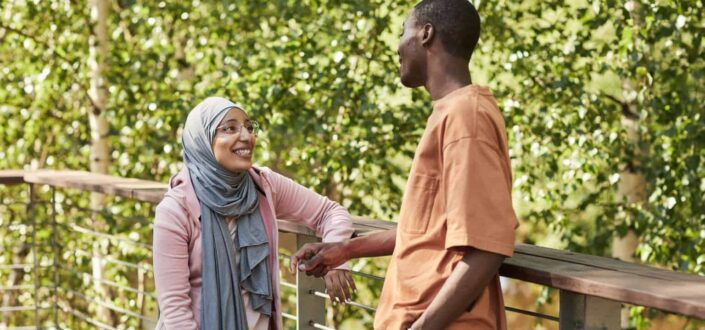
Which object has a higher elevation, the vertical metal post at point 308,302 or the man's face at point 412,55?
the man's face at point 412,55

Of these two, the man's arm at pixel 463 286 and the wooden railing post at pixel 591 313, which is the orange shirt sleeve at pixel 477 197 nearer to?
the man's arm at pixel 463 286

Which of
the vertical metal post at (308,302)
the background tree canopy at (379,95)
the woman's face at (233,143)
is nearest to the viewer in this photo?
the woman's face at (233,143)

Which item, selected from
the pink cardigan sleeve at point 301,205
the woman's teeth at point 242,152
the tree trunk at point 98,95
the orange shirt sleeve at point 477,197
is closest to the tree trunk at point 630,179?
the tree trunk at point 98,95

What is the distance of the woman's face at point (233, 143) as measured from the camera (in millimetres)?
2871

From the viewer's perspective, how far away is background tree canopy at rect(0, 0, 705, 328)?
663 cm

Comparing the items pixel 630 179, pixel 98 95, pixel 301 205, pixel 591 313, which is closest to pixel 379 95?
pixel 630 179

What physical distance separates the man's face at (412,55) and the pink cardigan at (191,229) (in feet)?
2.96

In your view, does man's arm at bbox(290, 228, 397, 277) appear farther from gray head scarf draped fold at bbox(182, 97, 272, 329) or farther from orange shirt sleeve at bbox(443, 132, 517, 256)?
orange shirt sleeve at bbox(443, 132, 517, 256)

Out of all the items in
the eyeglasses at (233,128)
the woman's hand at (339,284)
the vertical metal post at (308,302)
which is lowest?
the vertical metal post at (308,302)

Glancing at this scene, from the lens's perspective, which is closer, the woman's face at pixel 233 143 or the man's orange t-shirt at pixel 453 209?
the man's orange t-shirt at pixel 453 209

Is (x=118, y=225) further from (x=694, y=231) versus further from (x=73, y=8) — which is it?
(x=694, y=231)

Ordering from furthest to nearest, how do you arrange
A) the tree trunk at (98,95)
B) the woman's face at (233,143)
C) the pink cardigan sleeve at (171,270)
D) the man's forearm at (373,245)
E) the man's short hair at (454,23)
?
the tree trunk at (98,95), the woman's face at (233,143), the pink cardigan sleeve at (171,270), the man's forearm at (373,245), the man's short hair at (454,23)

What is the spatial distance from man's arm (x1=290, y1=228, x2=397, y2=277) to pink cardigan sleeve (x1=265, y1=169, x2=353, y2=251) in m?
0.40

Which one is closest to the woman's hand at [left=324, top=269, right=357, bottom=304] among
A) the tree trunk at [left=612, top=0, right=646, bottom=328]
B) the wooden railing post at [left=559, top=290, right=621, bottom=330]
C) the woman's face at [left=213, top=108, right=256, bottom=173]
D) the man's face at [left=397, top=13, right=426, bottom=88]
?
the woman's face at [left=213, top=108, right=256, bottom=173]
